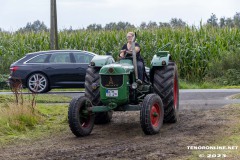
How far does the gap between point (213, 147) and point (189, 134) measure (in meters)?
1.71

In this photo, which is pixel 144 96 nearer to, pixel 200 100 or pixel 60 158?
pixel 60 158

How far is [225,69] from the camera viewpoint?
2931 cm

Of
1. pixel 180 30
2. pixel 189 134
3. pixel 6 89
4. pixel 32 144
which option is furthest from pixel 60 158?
pixel 180 30

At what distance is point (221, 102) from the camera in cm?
1769

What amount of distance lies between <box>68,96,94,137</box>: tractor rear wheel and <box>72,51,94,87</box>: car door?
440 inches

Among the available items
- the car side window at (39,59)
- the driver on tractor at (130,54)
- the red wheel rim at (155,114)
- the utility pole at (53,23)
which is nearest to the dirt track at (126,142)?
the red wheel rim at (155,114)

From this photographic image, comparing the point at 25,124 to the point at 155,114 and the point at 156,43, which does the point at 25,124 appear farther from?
the point at 156,43

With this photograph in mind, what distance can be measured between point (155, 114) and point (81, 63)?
38.9 feet

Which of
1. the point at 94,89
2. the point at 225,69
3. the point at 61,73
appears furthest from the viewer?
the point at 225,69

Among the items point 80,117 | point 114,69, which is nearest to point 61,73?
point 80,117

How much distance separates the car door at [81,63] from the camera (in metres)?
23.7

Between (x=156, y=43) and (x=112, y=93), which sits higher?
(x=156, y=43)

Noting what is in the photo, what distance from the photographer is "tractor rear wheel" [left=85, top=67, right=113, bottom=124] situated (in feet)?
42.4

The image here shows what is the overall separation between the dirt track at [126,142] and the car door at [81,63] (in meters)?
9.42
